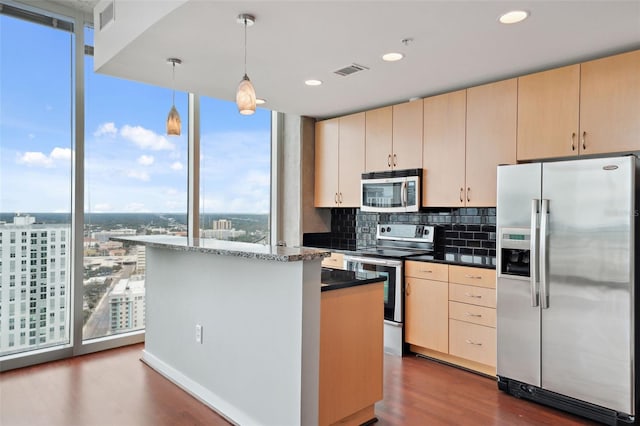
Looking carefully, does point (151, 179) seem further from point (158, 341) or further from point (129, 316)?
point (158, 341)

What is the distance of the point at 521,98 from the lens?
10.9 feet

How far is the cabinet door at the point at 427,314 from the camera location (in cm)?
356

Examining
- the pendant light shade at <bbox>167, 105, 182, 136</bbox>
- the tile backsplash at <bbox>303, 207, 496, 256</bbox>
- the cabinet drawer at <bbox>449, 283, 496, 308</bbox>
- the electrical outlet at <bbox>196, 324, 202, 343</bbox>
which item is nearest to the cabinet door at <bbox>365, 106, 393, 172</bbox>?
the tile backsplash at <bbox>303, 207, 496, 256</bbox>

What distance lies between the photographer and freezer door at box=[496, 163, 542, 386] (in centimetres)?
286

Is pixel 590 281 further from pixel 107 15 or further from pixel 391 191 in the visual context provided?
pixel 107 15

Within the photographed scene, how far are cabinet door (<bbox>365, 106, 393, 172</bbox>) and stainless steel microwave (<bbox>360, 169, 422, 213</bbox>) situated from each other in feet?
0.35

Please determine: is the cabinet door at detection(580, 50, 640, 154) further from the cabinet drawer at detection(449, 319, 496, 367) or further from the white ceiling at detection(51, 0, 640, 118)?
the cabinet drawer at detection(449, 319, 496, 367)

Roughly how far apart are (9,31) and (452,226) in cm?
421

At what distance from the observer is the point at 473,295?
3.37 metres

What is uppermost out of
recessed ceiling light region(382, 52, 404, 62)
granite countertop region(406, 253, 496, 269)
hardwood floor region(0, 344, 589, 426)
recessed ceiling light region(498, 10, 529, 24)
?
recessed ceiling light region(382, 52, 404, 62)

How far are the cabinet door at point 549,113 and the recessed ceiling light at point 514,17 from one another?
95 centimetres

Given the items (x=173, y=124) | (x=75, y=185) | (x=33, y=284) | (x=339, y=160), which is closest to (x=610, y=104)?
(x=339, y=160)

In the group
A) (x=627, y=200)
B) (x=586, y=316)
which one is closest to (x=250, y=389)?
(x=586, y=316)

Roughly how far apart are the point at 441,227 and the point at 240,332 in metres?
2.42
